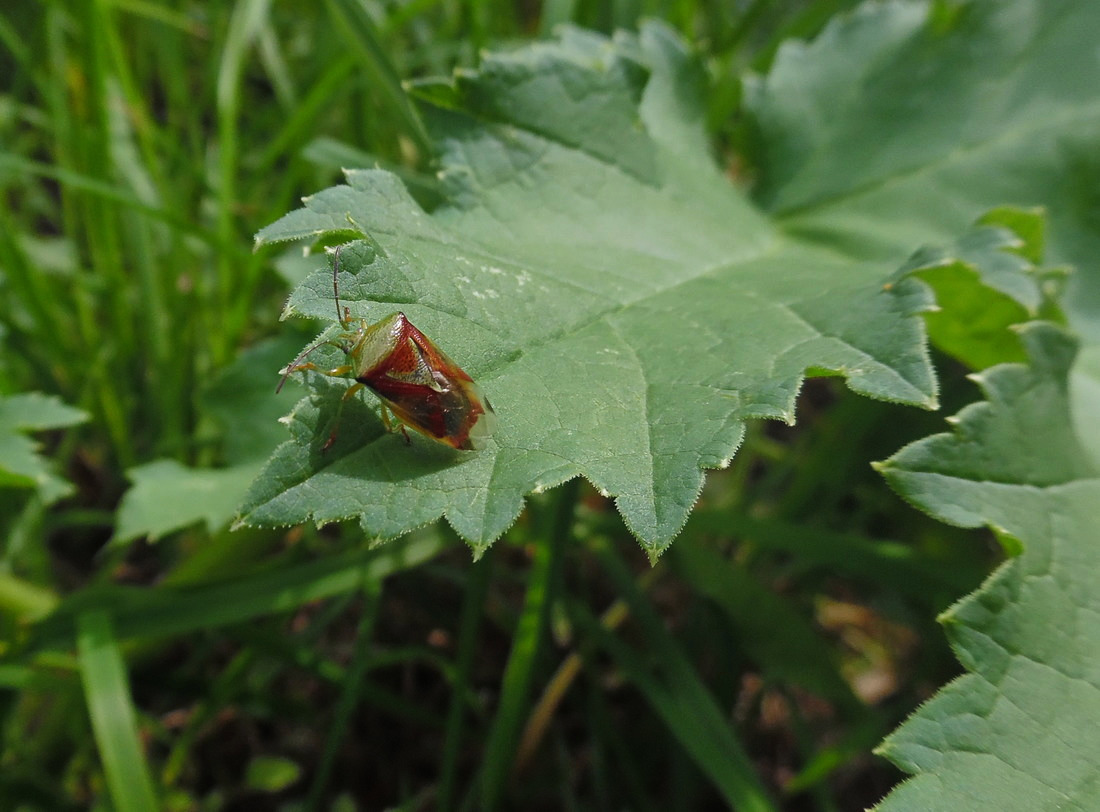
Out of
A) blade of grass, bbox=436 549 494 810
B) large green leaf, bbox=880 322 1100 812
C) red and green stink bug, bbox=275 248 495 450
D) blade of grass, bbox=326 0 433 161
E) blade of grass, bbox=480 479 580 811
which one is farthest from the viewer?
blade of grass, bbox=326 0 433 161

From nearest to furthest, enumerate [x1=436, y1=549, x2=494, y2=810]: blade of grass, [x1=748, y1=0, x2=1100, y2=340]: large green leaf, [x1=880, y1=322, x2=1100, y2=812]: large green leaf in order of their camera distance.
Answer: [x1=880, y1=322, x2=1100, y2=812]: large green leaf
[x1=436, y1=549, x2=494, y2=810]: blade of grass
[x1=748, y1=0, x2=1100, y2=340]: large green leaf

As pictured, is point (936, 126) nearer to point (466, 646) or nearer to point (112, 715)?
point (466, 646)

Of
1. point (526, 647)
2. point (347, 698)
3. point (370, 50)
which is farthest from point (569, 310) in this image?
point (370, 50)

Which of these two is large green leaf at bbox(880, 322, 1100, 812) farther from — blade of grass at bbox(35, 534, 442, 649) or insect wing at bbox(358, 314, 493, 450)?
blade of grass at bbox(35, 534, 442, 649)

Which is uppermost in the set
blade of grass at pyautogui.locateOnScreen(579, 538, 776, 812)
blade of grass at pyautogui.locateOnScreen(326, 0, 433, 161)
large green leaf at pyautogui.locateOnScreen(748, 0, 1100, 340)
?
blade of grass at pyautogui.locateOnScreen(326, 0, 433, 161)

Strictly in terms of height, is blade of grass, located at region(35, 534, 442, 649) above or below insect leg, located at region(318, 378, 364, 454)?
below

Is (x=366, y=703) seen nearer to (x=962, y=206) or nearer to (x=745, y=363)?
(x=745, y=363)

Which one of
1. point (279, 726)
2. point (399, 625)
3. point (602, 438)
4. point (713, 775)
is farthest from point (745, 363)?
point (279, 726)

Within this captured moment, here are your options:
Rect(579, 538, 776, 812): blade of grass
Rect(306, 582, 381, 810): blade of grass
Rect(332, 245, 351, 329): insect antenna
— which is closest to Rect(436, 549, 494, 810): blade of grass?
Rect(306, 582, 381, 810): blade of grass
